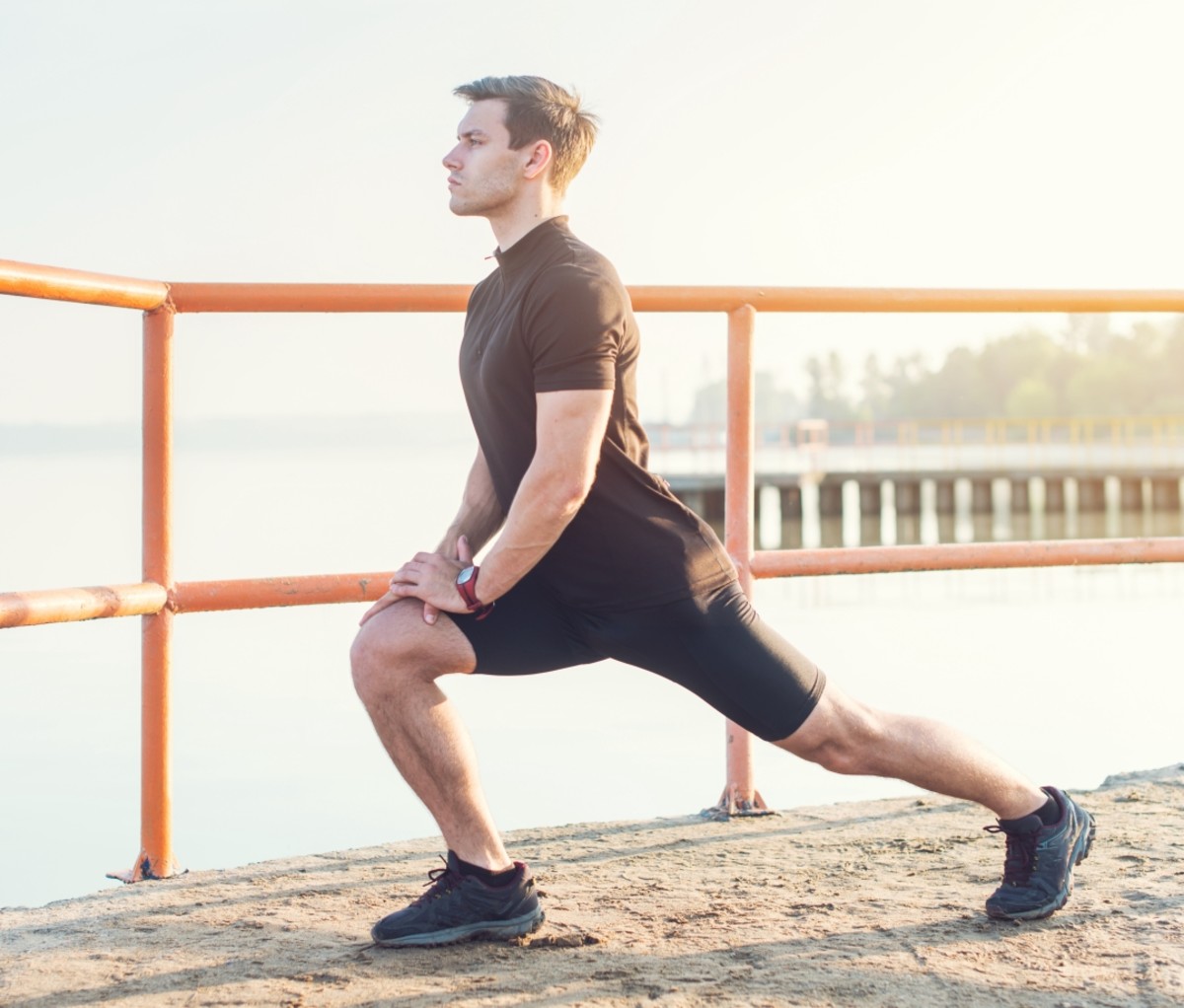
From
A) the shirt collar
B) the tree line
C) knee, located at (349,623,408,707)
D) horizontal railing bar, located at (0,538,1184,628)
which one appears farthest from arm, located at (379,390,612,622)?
the tree line

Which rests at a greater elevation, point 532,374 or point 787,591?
point 532,374

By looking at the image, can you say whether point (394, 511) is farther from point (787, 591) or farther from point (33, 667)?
point (33, 667)

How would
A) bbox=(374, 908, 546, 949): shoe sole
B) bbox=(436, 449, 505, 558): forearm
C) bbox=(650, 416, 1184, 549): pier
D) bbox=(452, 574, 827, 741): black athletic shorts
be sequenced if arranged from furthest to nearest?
bbox=(650, 416, 1184, 549): pier → bbox=(436, 449, 505, 558): forearm → bbox=(374, 908, 546, 949): shoe sole → bbox=(452, 574, 827, 741): black athletic shorts

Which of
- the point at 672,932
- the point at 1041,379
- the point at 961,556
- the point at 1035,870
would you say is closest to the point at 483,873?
the point at 672,932

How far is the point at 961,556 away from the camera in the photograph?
146 inches

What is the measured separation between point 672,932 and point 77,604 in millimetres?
1270

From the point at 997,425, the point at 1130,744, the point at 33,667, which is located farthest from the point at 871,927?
the point at 997,425

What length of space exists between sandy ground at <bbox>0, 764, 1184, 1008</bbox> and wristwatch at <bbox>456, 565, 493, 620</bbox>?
22.9 inches

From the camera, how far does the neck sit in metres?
2.51

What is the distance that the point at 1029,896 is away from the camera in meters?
2.64

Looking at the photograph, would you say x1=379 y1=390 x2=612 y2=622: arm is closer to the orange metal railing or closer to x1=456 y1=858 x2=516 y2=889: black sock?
x1=456 y1=858 x2=516 y2=889: black sock

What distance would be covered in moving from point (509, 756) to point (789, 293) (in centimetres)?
292

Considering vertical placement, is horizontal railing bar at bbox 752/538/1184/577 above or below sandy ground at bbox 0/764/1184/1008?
above

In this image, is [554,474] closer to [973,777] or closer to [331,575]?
[973,777]
